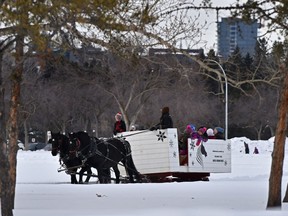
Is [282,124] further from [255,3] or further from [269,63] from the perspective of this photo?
[269,63]

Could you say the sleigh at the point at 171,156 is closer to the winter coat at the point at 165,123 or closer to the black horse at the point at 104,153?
the winter coat at the point at 165,123

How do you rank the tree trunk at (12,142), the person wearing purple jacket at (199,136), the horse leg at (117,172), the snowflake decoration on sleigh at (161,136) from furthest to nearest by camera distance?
the person wearing purple jacket at (199,136) → the snowflake decoration on sleigh at (161,136) → the horse leg at (117,172) → the tree trunk at (12,142)

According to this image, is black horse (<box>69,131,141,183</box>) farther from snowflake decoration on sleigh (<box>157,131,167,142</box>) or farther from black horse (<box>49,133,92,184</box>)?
snowflake decoration on sleigh (<box>157,131,167,142</box>)

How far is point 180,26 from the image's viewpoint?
17.8 meters

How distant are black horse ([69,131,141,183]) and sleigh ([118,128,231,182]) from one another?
502 millimetres

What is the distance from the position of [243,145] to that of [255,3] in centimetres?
4437

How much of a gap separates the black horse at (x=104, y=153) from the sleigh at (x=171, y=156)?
1.65 ft

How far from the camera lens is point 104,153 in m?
23.6

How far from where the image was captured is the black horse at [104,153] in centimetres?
2328

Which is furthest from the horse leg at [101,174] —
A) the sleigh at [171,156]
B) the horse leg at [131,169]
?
the sleigh at [171,156]

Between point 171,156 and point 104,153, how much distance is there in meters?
2.01

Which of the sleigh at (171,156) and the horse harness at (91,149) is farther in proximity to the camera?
the sleigh at (171,156)

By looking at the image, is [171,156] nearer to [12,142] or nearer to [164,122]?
[164,122]

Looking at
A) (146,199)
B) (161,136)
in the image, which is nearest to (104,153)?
(161,136)
